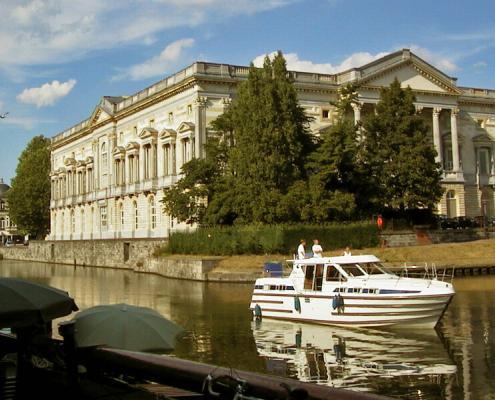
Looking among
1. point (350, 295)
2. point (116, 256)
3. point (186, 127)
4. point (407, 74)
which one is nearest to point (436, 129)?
point (407, 74)

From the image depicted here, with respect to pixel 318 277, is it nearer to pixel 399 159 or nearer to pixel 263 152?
pixel 263 152

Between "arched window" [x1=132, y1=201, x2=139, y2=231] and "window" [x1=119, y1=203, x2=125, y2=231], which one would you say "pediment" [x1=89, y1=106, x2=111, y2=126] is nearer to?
"window" [x1=119, y1=203, x2=125, y2=231]

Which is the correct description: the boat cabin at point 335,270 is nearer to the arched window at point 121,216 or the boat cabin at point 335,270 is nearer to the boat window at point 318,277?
Answer: the boat window at point 318,277

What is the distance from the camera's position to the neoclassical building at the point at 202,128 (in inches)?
2530

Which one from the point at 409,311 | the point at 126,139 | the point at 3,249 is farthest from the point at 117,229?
the point at 409,311

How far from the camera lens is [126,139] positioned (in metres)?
78.8

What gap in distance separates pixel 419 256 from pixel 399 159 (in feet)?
32.0

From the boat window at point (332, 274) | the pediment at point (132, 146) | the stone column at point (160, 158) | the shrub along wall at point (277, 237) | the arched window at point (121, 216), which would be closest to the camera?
the boat window at point (332, 274)

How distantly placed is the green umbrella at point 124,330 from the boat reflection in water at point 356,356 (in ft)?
20.6

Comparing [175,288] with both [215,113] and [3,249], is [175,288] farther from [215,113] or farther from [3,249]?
[3,249]

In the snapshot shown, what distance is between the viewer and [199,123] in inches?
2464

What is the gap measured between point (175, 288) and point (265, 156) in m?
12.8

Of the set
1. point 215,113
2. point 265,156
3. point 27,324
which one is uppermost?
point 215,113

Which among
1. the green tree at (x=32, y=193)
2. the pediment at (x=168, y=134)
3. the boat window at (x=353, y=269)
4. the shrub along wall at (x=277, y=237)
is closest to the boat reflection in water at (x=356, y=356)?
the boat window at (x=353, y=269)
